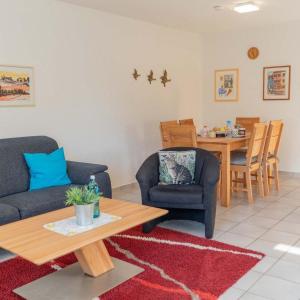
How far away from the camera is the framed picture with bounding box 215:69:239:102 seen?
20.3ft

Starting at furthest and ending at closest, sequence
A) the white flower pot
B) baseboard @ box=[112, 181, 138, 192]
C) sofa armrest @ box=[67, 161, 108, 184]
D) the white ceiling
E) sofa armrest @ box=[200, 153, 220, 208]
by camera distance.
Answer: baseboard @ box=[112, 181, 138, 192] → the white ceiling → sofa armrest @ box=[67, 161, 108, 184] → sofa armrest @ box=[200, 153, 220, 208] → the white flower pot

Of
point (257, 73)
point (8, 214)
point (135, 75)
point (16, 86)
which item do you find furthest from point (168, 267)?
point (257, 73)

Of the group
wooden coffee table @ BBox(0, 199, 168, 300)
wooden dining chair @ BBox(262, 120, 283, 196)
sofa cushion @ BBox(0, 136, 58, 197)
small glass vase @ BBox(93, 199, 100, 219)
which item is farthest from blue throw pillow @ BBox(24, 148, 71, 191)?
wooden dining chair @ BBox(262, 120, 283, 196)

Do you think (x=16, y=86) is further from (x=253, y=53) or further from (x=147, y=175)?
(x=253, y=53)

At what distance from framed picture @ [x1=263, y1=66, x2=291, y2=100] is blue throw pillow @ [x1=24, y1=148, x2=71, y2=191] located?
367 centimetres

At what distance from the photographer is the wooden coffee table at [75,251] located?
2064 mm

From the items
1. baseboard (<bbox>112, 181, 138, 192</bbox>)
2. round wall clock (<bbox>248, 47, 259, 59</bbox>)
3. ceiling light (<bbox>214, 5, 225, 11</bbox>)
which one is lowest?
baseboard (<bbox>112, 181, 138, 192</bbox>)

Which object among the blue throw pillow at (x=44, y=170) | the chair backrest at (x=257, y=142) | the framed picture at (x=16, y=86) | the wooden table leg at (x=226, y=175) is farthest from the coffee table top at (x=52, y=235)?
the chair backrest at (x=257, y=142)

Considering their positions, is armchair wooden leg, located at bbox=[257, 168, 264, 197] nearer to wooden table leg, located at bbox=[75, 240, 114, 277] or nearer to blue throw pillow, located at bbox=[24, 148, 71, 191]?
blue throw pillow, located at bbox=[24, 148, 71, 191]

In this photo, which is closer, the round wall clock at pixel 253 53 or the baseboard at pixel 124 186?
the baseboard at pixel 124 186

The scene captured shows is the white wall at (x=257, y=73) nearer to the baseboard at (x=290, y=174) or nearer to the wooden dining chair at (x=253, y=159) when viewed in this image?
the baseboard at (x=290, y=174)

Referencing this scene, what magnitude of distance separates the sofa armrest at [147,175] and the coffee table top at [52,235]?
1.98ft

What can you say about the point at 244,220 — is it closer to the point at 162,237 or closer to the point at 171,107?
the point at 162,237

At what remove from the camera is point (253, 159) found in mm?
4555
